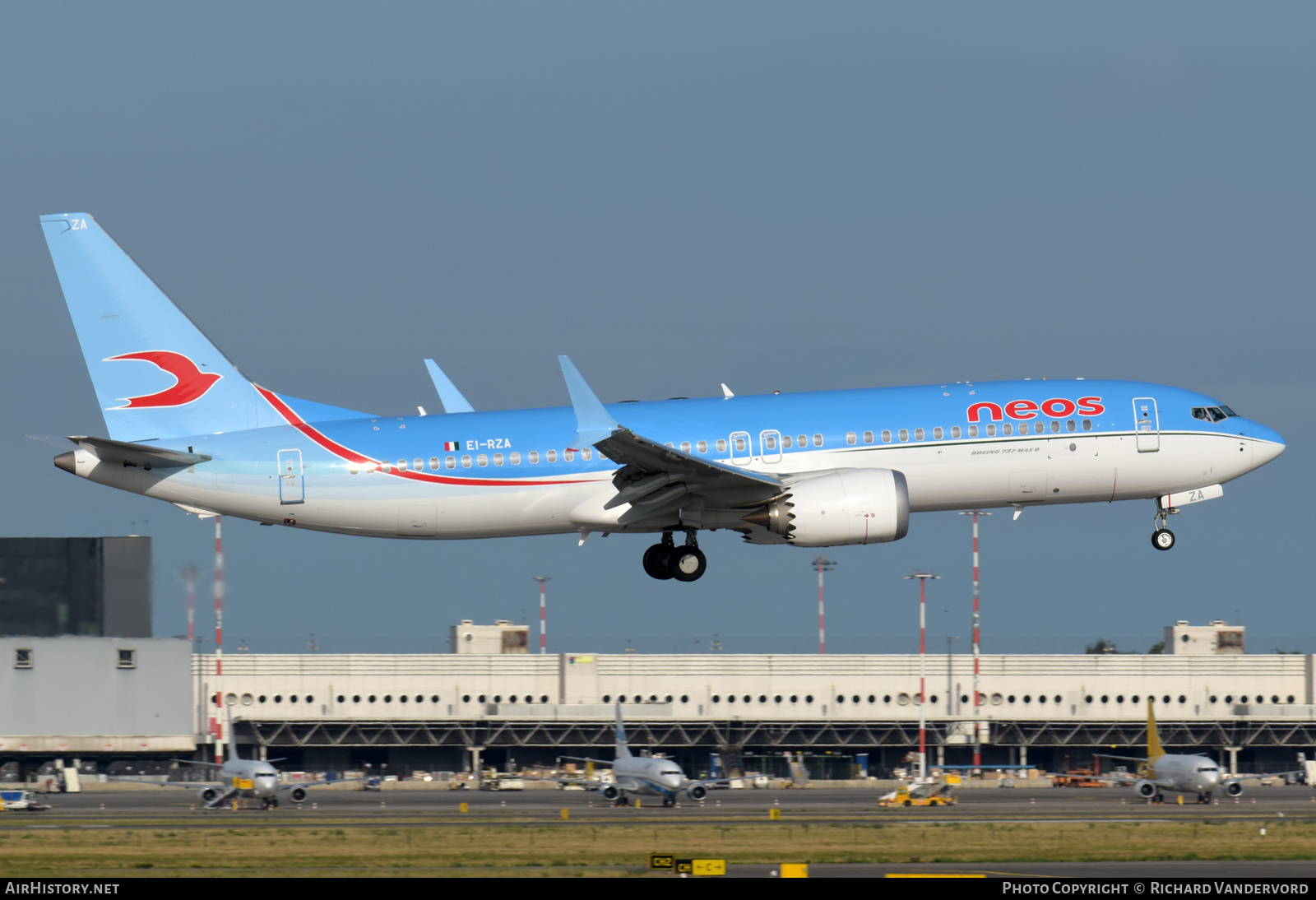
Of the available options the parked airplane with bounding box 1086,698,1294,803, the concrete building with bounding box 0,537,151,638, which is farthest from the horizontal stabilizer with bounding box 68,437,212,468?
the concrete building with bounding box 0,537,151,638

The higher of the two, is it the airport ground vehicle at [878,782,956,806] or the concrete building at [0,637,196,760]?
the concrete building at [0,637,196,760]

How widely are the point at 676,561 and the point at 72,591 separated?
236ft

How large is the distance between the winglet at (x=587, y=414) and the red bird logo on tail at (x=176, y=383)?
11.2 m

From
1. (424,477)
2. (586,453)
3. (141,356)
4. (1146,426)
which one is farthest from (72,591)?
(1146,426)

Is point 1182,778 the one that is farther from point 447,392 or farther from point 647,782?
point 447,392

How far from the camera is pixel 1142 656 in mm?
125062

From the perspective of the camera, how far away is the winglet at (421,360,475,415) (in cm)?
5072

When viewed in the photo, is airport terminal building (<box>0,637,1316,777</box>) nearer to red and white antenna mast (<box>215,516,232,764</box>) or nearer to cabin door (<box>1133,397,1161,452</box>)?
red and white antenna mast (<box>215,516,232,764</box>)

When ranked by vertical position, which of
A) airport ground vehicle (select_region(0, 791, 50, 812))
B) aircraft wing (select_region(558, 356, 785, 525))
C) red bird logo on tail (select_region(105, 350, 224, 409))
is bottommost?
airport ground vehicle (select_region(0, 791, 50, 812))

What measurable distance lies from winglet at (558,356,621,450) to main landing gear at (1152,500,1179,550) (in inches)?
676

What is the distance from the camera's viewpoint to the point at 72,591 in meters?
Answer: 110

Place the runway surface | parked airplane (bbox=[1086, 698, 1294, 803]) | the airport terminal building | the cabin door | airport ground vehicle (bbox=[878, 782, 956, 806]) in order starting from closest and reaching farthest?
the cabin door
the runway surface
airport ground vehicle (bbox=[878, 782, 956, 806])
parked airplane (bbox=[1086, 698, 1294, 803])
the airport terminal building

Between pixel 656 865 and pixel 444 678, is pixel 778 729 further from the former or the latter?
pixel 656 865
